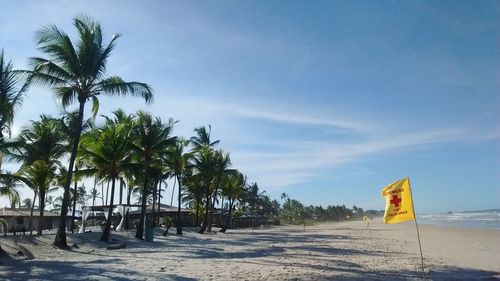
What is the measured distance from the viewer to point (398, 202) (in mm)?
10094

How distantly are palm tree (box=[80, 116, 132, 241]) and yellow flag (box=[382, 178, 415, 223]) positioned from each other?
16809 mm

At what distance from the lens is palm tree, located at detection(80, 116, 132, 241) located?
76.6 ft

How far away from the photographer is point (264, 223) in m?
75.4

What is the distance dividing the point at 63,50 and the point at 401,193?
15044 millimetres

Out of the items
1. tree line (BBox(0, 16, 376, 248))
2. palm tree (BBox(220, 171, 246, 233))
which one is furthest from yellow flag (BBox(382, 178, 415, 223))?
palm tree (BBox(220, 171, 246, 233))

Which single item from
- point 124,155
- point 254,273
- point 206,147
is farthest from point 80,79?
point 206,147

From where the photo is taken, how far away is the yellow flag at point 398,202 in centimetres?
983

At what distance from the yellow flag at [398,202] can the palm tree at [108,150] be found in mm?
16809

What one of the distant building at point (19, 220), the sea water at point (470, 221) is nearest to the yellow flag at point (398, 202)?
the distant building at point (19, 220)

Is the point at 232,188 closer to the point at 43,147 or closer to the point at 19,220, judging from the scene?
the point at 19,220

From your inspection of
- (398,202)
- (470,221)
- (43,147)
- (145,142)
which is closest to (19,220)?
(43,147)

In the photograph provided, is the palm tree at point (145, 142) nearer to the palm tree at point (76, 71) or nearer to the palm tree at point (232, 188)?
the palm tree at point (76, 71)

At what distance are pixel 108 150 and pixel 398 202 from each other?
57.1 feet

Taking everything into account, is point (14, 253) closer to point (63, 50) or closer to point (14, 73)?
point (14, 73)
